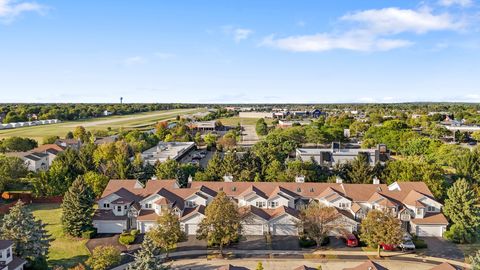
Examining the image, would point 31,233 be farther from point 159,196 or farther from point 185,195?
point 185,195

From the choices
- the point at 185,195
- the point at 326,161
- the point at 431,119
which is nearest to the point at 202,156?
the point at 326,161

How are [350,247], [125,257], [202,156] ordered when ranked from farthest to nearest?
[202,156] < [350,247] < [125,257]

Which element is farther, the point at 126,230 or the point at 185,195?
the point at 185,195

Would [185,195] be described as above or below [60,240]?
above

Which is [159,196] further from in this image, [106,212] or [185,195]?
[106,212]

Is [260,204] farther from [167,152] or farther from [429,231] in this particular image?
[167,152]

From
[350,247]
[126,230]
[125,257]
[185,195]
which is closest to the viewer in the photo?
[125,257]
